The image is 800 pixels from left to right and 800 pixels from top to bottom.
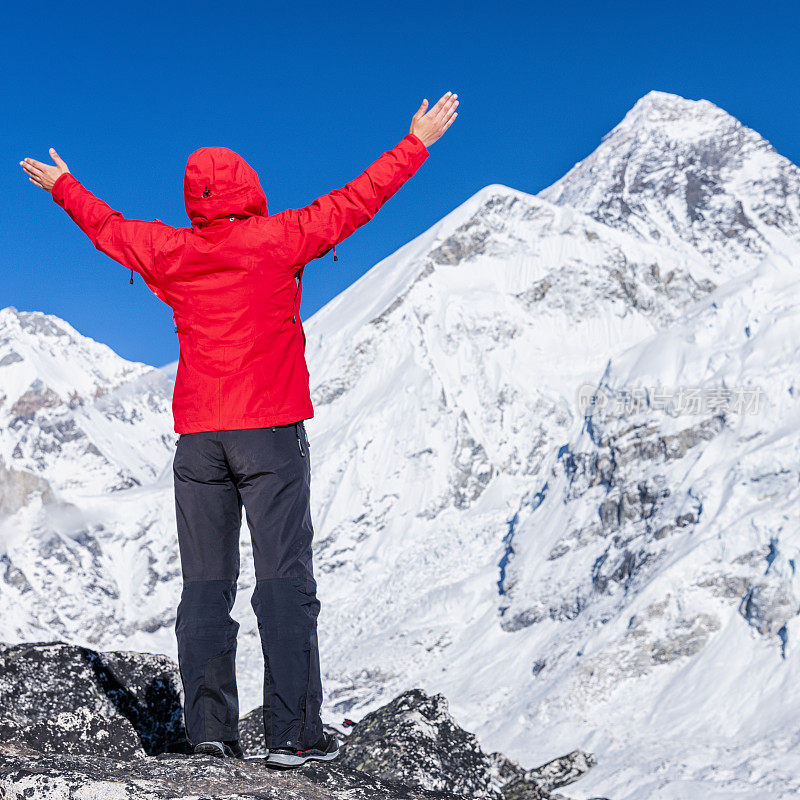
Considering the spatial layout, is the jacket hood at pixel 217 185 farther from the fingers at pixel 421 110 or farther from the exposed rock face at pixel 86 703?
the exposed rock face at pixel 86 703

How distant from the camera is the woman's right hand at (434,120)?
5.65m

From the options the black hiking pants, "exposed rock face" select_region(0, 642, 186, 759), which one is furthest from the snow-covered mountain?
the black hiking pants

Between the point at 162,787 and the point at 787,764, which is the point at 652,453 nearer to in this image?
the point at 787,764

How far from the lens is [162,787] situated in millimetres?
4266

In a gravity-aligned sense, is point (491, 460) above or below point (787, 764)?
above

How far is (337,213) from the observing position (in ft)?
17.5

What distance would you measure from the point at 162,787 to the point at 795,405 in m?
126

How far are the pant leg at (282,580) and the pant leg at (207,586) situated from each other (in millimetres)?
164

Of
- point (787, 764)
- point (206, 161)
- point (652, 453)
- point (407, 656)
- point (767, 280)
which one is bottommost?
→ point (787, 764)

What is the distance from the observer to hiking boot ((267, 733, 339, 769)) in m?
5.03

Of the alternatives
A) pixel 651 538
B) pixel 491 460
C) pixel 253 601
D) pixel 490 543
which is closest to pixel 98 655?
pixel 253 601

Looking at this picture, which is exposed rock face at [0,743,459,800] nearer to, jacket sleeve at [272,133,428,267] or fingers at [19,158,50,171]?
jacket sleeve at [272,133,428,267]

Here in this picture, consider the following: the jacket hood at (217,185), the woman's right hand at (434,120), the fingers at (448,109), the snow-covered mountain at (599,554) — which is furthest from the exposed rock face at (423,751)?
the snow-covered mountain at (599,554)

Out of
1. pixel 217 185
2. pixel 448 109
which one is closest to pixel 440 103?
pixel 448 109
